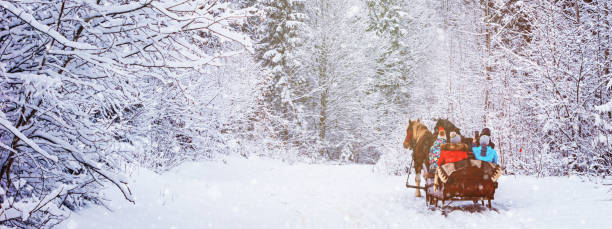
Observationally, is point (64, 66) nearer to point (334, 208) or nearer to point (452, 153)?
point (334, 208)

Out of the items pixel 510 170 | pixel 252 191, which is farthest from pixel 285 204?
pixel 510 170

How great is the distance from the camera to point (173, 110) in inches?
455

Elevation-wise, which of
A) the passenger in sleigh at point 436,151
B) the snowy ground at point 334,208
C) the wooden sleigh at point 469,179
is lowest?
the snowy ground at point 334,208

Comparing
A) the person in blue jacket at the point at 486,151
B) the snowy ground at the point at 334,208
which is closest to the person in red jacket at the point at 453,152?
the person in blue jacket at the point at 486,151

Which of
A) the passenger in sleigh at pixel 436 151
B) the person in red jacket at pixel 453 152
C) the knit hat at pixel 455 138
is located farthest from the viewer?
the passenger in sleigh at pixel 436 151

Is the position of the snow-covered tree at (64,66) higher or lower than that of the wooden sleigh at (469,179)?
higher

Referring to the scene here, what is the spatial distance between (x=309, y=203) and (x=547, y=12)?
25.7ft

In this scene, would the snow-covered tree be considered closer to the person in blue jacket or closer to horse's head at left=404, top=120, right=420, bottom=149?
the person in blue jacket

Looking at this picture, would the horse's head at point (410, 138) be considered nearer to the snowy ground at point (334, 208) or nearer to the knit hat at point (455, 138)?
the snowy ground at point (334, 208)

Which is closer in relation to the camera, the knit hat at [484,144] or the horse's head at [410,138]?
the knit hat at [484,144]

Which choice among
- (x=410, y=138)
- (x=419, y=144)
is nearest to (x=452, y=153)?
(x=419, y=144)

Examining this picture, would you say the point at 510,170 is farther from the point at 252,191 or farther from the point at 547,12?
the point at 252,191

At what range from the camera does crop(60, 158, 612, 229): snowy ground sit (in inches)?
204

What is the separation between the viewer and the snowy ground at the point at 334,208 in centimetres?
519
